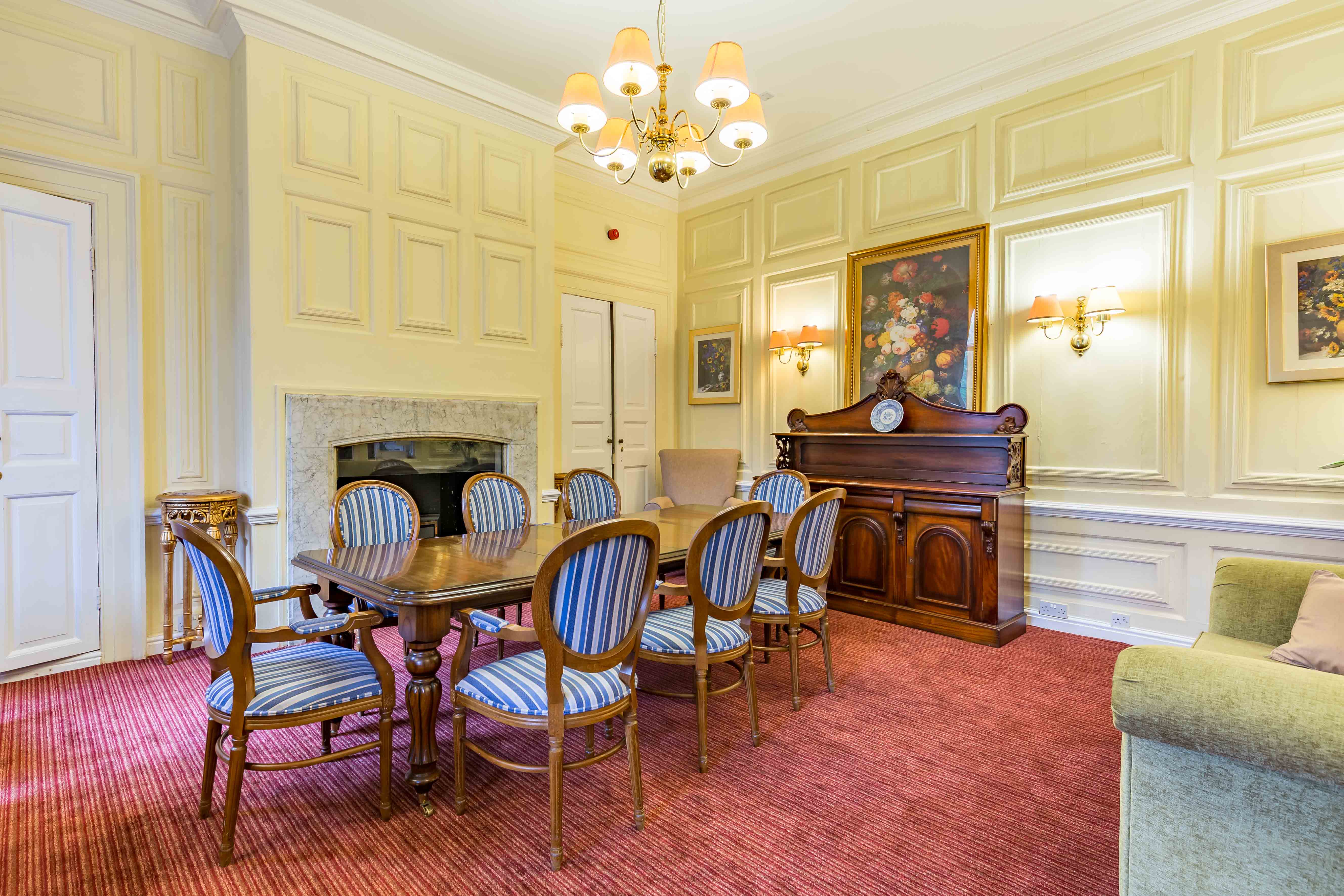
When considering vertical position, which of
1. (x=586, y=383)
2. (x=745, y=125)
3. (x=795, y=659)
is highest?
(x=745, y=125)

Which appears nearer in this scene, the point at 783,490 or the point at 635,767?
the point at 635,767

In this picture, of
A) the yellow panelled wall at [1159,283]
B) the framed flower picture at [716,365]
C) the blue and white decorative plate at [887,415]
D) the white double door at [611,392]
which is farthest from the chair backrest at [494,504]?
the yellow panelled wall at [1159,283]

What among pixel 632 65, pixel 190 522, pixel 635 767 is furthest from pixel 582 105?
pixel 190 522

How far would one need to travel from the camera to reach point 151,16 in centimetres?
352

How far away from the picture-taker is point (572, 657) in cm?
189

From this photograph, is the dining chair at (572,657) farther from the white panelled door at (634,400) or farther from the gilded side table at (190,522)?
the white panelled door at (634,400)

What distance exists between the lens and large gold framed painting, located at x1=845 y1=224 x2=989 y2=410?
4.38 m

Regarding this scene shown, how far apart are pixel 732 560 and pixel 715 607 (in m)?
0.18

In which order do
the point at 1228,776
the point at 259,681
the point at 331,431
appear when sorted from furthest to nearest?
the point at 331,431 < the point at 259,681 < the point at 1228,776

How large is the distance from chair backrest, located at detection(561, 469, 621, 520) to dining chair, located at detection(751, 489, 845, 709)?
123 centimetres

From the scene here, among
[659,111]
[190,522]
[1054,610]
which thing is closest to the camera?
[659,111]

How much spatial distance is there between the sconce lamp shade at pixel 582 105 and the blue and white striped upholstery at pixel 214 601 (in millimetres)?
2037

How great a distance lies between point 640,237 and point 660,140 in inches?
136

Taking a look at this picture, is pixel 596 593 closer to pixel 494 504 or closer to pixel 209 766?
pixel 209 766
